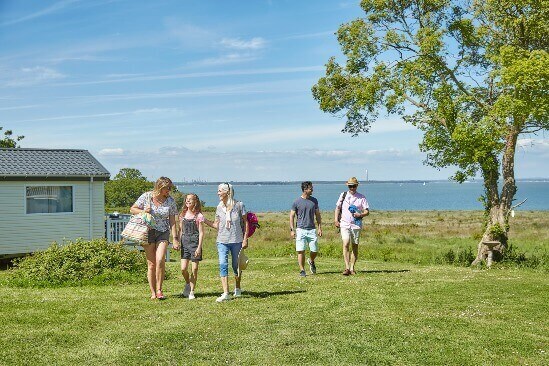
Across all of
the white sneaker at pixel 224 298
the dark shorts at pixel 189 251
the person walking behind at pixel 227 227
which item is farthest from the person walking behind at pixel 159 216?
the white sneaker at pixel 224 298

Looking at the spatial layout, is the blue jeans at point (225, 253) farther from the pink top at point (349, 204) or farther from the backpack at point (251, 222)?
the pink top at point (349, 204)

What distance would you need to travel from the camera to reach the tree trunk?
19297 mm

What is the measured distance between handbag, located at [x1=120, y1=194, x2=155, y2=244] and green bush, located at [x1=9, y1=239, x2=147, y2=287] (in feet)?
12.5

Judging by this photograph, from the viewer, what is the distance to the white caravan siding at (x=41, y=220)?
2130 centimetres

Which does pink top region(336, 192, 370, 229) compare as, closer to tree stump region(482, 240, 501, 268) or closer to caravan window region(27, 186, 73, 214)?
tree stump region(482, 240, 501, 268)

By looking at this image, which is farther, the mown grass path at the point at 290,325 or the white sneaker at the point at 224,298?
the white sneaker at the point at 224,298

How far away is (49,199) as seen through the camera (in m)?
22.2

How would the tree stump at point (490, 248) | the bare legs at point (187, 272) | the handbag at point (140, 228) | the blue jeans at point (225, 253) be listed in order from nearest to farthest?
the handbag at point (140, 228) → the blue jeans at point (225, 253) → the bare legs at point (187, 272) → the tree stump at point (490, 248)

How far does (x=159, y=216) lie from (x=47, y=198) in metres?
13.8

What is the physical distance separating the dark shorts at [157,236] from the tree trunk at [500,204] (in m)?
12.3

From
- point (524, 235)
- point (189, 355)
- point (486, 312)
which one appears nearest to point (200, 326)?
point (189, 355)

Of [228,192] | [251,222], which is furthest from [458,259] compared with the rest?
[228,192]

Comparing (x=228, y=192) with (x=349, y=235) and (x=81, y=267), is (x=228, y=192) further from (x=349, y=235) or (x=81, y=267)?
(x=81, y=267)

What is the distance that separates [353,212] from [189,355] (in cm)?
712
